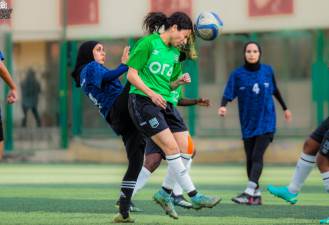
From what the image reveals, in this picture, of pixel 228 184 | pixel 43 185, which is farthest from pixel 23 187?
pixel 228 184

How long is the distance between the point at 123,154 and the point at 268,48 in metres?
4.19

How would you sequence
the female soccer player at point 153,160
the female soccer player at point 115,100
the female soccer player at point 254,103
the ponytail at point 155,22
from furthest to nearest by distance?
the female soccer player at point 254,103 < the female soccer player at point 153,160 < the ponytail at point 155,22 < the female soccer player at point 115,100

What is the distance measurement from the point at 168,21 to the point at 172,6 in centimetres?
1588

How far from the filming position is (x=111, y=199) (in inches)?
522

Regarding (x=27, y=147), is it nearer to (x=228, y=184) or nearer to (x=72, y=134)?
(x=72, y=134)

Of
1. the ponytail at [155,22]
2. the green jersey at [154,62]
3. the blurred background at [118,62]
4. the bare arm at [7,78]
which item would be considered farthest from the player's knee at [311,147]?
the blurred background at [118,62]

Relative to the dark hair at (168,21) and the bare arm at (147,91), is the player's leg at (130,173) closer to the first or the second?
the bare arm at (147,91)

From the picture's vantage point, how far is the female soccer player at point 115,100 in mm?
9828

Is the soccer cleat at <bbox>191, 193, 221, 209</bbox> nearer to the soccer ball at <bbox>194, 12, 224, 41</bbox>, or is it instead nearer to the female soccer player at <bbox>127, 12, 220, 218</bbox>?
the female soccer player at <bbox>127, 12, 220, 218</bbox>

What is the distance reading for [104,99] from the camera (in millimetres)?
10672

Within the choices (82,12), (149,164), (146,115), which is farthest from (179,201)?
(82,12)

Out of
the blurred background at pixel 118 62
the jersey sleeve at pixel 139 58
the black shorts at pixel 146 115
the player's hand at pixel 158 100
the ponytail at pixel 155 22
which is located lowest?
the blurred background at pixel 118 62

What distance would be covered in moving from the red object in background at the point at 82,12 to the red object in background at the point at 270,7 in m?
3.99

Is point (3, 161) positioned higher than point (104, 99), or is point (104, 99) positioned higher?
point (104, 99)
